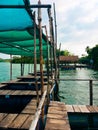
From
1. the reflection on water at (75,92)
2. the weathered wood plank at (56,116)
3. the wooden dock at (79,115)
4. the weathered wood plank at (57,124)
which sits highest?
the weathered wood plank at (56,116)

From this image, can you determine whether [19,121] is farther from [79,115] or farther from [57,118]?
[79,115]

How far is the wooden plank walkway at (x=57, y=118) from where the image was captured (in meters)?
5.25

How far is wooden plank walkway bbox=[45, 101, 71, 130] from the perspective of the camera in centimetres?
525

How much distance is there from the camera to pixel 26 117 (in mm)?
5586

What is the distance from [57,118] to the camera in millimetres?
5938

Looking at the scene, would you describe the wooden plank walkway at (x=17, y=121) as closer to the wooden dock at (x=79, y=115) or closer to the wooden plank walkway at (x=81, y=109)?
the wooden dock at (x=79, y=115)

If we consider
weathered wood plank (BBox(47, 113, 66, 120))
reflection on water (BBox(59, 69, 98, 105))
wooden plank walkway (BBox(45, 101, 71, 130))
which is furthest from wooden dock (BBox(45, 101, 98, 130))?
reflection on water (BBox(59, 69, 98, 105))

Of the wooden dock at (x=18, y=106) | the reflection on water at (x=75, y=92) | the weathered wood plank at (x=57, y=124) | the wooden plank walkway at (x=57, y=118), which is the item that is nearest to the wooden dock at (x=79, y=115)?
the wooden plank walkway at (x=57, y=118)

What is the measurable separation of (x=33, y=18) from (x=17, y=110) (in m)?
4.49

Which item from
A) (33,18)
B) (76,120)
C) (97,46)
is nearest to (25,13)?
(33,18)

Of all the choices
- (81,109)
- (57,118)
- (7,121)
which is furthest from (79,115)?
(7,121)

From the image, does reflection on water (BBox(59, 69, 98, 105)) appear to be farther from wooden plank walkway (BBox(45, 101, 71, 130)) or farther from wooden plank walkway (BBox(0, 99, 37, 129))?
wooden plank walkway (BBox(0, 99, 37, 129))

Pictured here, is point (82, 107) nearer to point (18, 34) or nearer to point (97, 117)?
point (97, 117)

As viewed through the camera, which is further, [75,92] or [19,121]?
[75,92]
